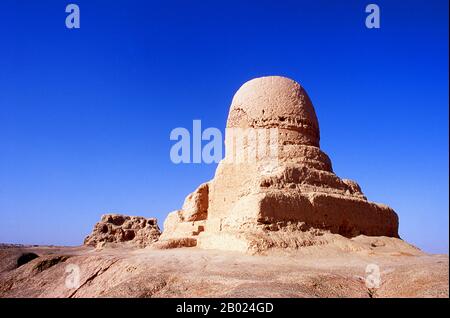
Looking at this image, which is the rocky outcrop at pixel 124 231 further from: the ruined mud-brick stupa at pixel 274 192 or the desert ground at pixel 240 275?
the desert ground at pixel 240 275

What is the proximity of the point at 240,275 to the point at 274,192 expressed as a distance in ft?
19.1

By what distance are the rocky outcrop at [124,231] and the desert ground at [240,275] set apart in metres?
12.4

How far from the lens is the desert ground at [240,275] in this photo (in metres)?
6.84

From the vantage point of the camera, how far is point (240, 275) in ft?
26.0

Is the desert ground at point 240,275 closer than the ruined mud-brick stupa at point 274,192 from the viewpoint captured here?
Yes

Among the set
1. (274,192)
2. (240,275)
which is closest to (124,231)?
(274,192)

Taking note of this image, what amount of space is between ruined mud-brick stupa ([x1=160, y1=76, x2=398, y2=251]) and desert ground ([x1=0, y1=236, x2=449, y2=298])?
1117mm

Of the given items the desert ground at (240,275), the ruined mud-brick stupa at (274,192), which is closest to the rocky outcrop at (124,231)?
the ruined mud-brick stupa at (274,192)

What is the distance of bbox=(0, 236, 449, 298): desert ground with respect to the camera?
269 inches

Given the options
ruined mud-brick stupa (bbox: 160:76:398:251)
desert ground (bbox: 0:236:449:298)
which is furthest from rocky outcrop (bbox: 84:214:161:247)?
desert ground (bbox: 0:236:449:298)
